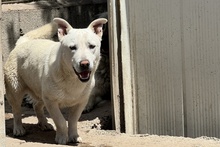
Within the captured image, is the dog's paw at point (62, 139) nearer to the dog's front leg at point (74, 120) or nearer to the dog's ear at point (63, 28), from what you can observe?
the dog's front leg at point (74, 120)

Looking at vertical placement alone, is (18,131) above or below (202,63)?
below

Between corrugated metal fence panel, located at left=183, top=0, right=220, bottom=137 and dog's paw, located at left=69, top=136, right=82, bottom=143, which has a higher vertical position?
corrugated metal fence panel, located at left=183, top=0, right=220, bottom=137

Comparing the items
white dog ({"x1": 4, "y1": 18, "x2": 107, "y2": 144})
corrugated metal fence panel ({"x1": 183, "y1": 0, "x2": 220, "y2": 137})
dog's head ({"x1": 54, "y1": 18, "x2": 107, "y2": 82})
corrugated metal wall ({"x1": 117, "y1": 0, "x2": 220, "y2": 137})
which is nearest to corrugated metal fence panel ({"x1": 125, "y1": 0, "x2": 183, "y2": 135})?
corrugated metal wall ({"x1": 117, "y1": 0, "x2": 220, "y2": 137})

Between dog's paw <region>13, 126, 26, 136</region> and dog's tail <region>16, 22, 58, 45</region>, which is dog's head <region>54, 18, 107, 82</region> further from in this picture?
dog's paw <region>13, 126, 26, 136</region>

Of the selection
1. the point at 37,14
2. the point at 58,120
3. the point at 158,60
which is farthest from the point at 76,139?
the point at 37,14

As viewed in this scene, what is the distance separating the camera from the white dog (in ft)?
20.7

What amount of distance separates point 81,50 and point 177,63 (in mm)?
1819

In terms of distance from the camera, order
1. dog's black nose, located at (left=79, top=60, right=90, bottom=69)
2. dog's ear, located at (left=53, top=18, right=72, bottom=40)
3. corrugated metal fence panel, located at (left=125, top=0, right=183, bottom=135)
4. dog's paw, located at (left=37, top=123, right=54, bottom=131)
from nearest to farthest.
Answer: dog's black nose, located at (left=79, top=60, right=90, bottom=69) → dog's ear, located at (left=53, top=18, right=72, bottom=40) → corrugated metal fence panel, located at (left=125, top=0, right=183, bottom=135) → dog's paw, located at (left=37, top=123, right=54, bottom=131)

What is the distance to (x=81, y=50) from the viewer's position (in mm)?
6246

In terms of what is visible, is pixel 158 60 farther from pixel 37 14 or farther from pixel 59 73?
pixel 37 14

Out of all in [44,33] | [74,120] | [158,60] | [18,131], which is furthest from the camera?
[44,33]

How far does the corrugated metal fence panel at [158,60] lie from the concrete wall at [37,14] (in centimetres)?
280

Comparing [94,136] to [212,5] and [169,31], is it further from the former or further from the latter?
[212,5]

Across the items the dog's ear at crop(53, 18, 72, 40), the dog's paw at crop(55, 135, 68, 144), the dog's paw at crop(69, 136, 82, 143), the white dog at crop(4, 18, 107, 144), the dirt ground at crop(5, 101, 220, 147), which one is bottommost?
the dirt ground at crop(5, 101, 220, 147)
